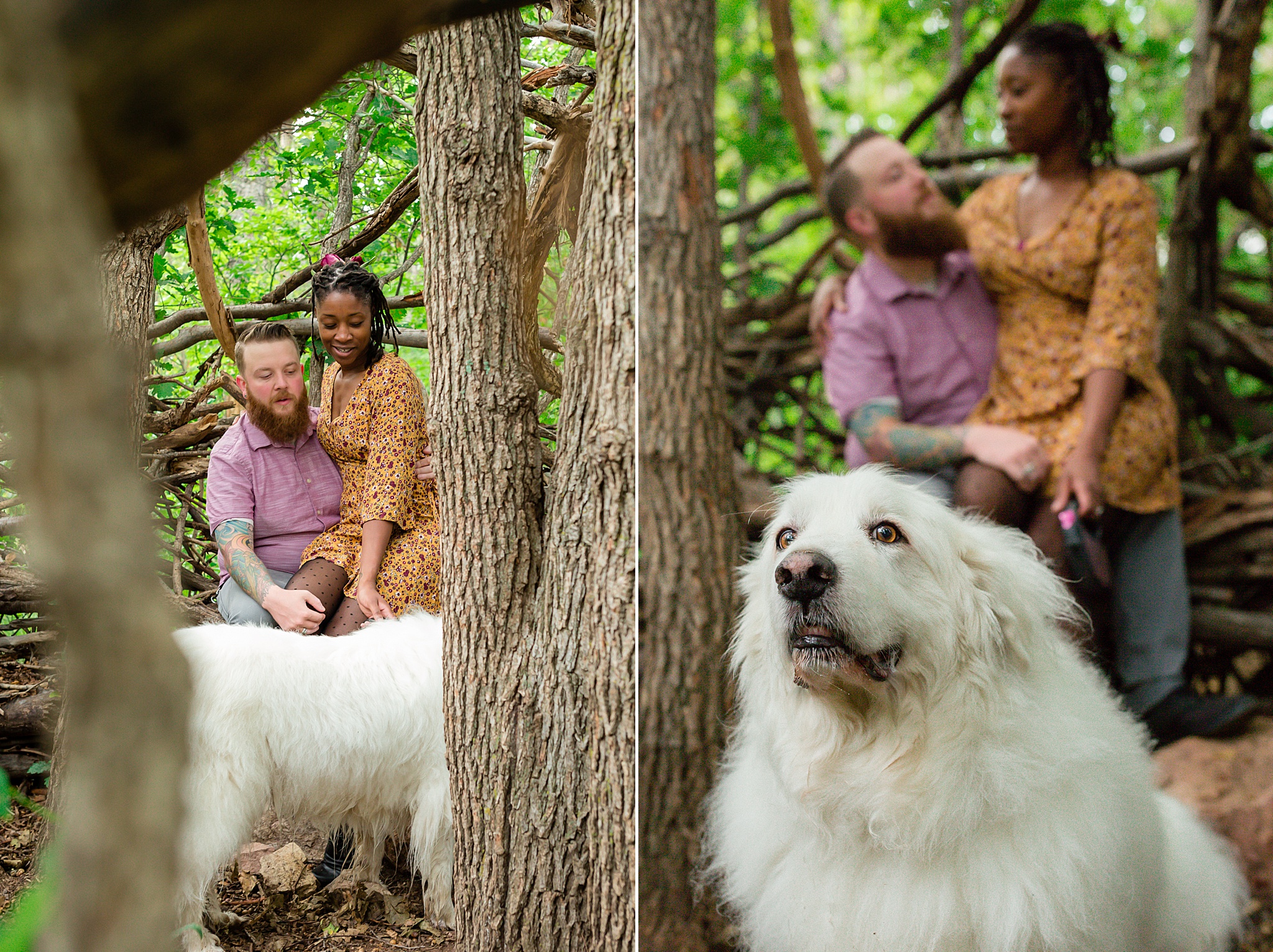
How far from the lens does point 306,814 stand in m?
2.36

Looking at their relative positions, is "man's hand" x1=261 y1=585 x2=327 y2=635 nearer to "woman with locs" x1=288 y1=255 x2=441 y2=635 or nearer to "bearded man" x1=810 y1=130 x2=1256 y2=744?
"woman with locs" x1=288 y1=255 x2=441 y2=635

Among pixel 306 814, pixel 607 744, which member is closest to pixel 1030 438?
pixel 607 744

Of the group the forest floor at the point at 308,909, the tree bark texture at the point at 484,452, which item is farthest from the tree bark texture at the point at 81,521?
the forest floor at the point at 308,909

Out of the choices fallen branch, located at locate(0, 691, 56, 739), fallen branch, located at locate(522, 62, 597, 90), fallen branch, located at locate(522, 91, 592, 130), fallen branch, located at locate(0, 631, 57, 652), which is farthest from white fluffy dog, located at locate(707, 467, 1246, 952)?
fallen branch, located at locate(0, 631, 57, 652)

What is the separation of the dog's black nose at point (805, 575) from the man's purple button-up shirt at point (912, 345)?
14cm

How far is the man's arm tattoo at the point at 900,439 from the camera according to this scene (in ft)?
3.41

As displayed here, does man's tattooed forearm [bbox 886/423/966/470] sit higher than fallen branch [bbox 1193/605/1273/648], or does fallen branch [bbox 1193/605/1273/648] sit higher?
man's tattooed forearm [bbox 886/423/966/470]

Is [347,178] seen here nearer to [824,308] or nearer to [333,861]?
[333,861]

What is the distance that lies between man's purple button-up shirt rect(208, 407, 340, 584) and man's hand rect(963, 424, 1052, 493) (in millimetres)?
2082

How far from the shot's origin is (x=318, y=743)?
2246 mm

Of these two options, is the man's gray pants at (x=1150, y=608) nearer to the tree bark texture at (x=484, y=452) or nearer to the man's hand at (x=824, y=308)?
the man's hand at (x=824, y=308)

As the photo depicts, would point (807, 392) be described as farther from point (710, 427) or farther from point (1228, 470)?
point (1228, 470)

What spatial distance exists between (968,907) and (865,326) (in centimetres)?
75

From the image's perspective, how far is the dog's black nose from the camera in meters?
1.08
